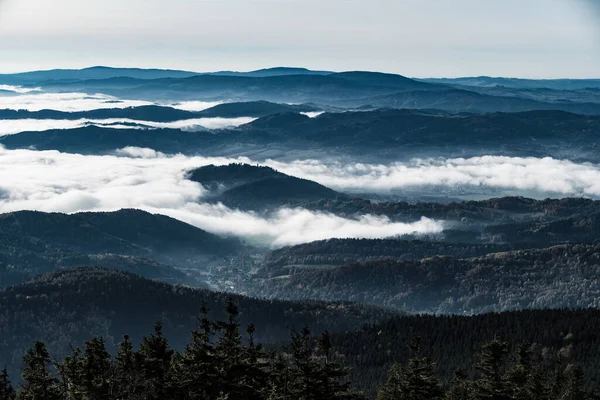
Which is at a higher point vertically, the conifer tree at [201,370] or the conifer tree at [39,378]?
the conifer tree at [201,370]

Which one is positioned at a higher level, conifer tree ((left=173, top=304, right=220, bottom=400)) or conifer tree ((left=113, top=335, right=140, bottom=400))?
conifer tree ((left=173, top=304, right=220, bottom=400))

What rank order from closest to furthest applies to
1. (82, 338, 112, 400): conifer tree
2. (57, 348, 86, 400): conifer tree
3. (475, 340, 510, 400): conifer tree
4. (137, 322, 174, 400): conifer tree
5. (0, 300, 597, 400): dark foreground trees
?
1. (0, 300, 597, 400): dark foreground trees
2. (137, 322, 174, 400): conifer tree
3. (475, 340, 510, 400): conifer tree
4. (82, 338, 112, 400): conifer tree
5. (57, 348, 86, 400): conifer tree

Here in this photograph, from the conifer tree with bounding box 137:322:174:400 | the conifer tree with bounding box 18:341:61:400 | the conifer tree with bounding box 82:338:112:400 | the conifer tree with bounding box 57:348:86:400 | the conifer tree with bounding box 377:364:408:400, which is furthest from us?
the conifer tree with bounding box 18:341:61:400

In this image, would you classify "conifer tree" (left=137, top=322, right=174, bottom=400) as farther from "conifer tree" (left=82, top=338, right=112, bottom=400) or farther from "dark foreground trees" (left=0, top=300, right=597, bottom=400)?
"conifer tree" (left=82, top=338, right=112, bottom=400)

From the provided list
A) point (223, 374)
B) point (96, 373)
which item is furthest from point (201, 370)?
point (96, 373)

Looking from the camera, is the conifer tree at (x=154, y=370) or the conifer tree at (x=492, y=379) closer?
the conifer tree at (x=154, y=370)

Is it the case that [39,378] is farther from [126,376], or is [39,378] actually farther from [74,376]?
[126,376]

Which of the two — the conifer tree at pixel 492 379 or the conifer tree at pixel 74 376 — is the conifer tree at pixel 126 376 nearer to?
the conifer tree at pixel 74 376

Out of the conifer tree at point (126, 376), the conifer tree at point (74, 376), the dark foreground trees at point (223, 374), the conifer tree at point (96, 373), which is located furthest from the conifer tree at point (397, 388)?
the conifer tree at point (74, 376)

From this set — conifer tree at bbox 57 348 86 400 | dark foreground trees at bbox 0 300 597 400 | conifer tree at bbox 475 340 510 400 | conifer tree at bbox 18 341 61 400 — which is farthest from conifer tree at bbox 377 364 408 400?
conifer tree at bbox 18 341 61 400

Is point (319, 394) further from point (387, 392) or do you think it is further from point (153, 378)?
point (387, 392)

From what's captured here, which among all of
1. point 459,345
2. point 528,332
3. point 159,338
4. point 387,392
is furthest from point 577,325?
point 159,338
